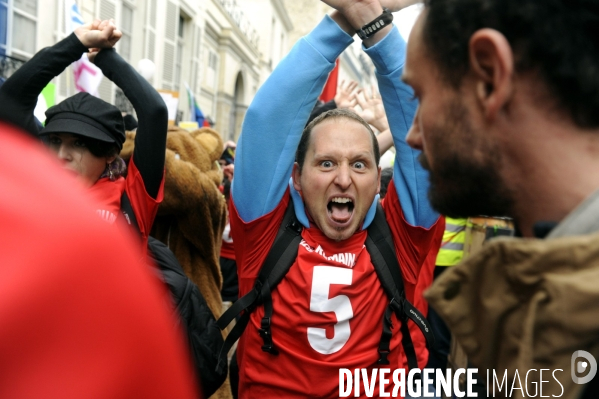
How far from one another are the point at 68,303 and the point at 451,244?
211 inches

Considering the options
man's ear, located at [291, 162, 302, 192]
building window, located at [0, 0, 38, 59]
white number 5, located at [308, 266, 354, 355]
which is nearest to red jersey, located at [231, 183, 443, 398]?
white number 5, located at [308, 266, 354, 355]

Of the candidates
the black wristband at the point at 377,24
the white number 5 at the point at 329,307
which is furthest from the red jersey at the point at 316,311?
the black wristband at the point at 377,24

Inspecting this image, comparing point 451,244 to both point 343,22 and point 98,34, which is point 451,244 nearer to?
point 343,22

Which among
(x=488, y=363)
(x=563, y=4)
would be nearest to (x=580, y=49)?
(x=563, y=4)

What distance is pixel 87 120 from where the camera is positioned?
264cm

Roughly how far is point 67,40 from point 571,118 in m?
2.21

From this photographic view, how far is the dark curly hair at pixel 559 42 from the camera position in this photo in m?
0.99

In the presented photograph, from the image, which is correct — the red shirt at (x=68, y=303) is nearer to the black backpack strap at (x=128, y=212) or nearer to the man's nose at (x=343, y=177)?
the man's nose at (x=343, y=177)

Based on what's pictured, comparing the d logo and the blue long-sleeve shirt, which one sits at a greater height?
the blue long-sleeve shirt

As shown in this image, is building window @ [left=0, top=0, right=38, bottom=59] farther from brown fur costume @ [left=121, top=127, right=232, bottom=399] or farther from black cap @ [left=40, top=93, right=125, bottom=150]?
black cap @ [left=40, top=93, right=125, bottom=150]

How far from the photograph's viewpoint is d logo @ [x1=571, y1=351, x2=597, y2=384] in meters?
0.87

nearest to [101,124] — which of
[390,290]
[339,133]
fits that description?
[339,133]

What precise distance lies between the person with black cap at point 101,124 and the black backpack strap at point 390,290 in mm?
966

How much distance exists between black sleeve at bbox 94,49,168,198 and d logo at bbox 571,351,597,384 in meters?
1.90
